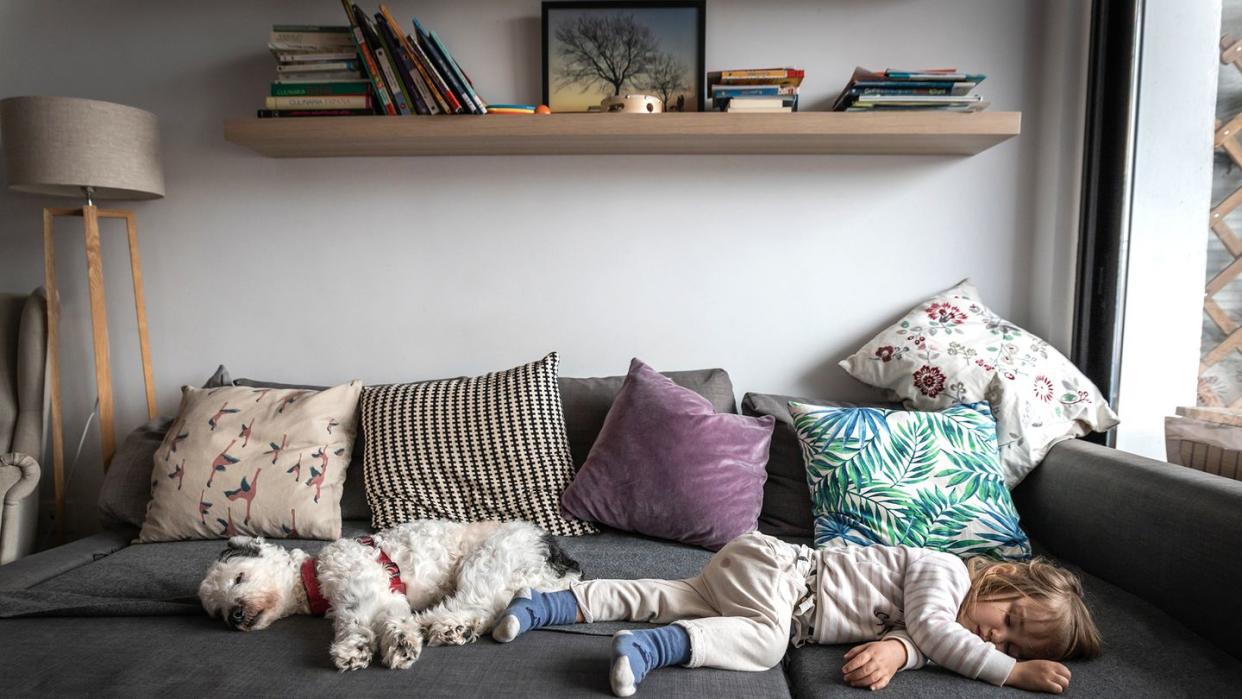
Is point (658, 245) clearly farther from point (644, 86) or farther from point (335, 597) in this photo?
point (335, 597)

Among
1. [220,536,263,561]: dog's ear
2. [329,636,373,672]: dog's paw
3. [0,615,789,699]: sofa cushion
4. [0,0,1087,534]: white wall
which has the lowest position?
[0,615,789,699]: sofa cushion

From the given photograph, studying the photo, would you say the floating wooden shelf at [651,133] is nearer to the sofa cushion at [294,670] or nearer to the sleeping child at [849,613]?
the sleeping child at [849,613]

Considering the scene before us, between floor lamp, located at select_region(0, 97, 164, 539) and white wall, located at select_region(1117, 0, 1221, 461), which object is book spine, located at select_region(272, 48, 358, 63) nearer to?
floor lamp, located at select_region(0, 97, 164, 539)

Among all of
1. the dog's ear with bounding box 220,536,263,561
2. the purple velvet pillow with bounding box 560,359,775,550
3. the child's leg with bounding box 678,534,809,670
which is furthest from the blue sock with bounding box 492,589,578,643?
the dog's ear with bounding box 220,536,263,561

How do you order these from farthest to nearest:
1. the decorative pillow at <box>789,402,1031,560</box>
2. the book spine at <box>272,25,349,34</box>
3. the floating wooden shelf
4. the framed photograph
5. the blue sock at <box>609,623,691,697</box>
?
the framed photograph → the book spine at <box>272,25,349,34</box> → the floating wooden shelf → the decorative pillow at <box>789,402,1031,560</box> → the blue sock at <box>609,623,691,697</box>

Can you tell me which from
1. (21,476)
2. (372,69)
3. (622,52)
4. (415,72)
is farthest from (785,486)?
(21,476)

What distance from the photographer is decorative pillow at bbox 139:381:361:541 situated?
1749 millimetres

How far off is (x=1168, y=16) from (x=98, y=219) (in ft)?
10.5

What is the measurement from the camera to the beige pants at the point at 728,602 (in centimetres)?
121

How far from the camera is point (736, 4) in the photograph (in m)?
2.15

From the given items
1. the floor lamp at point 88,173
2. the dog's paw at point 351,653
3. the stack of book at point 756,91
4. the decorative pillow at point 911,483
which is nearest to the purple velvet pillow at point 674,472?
the decorative pillow at point 911,483

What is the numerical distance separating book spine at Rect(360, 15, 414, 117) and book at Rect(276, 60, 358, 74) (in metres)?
0.10

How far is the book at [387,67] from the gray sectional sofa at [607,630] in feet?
3.96

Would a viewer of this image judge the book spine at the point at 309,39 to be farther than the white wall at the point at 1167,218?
Yes
